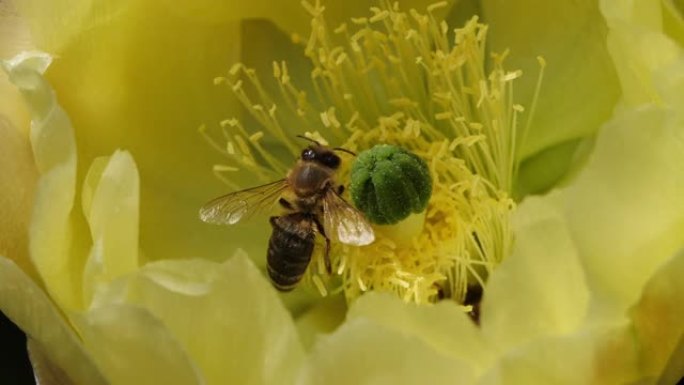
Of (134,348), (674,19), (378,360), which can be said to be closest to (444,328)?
(378,360)

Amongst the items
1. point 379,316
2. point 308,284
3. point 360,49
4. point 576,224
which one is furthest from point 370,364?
point 360,49

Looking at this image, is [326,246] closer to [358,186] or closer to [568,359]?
[358,186]

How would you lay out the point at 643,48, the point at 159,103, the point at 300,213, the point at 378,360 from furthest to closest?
1. the point at 159,103
2. the point at 300,213
3. the point at 643,48
4. the point at 378,360

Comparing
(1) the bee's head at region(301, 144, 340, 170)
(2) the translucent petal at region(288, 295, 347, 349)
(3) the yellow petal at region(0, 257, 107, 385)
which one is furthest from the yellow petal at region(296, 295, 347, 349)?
(3) the yellow petal at region(0, 257, 107, 385)

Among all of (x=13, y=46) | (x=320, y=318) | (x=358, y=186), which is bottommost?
(x=320, y=318)

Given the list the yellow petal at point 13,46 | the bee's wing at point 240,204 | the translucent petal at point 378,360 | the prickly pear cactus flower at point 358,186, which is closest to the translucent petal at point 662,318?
the prickly pear cactus flower at point 358,186

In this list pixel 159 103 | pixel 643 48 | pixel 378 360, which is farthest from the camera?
pixel 159 103
